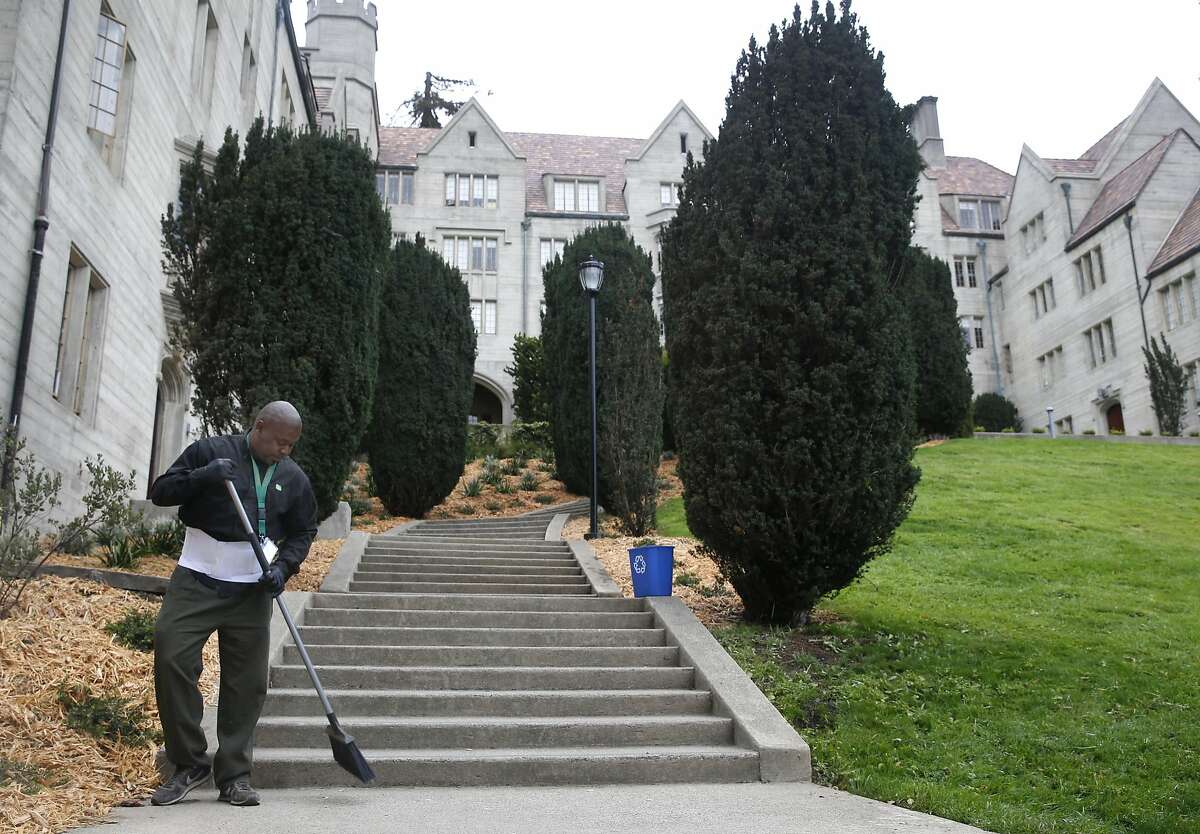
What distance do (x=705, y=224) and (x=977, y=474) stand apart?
35.7ft

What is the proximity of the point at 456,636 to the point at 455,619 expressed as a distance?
434 mm

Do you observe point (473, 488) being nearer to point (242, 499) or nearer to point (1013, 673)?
point (1013, 673)

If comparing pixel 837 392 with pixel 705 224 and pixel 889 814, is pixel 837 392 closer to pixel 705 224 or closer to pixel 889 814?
pixel 705 224

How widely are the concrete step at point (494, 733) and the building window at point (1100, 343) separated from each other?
30397 mm

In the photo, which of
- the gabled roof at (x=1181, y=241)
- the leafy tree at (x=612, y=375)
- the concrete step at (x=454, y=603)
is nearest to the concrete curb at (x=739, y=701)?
the concrete step at (x=454, y=603)

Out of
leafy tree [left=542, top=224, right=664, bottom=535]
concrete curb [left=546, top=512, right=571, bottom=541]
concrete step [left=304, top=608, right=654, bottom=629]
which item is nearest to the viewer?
concrete step [left=304, top=608, right=654, bottom=629]

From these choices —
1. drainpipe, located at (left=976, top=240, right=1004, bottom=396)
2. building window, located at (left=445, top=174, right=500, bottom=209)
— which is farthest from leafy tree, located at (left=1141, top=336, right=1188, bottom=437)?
building window, located at (left=445, top=174, right=500, bottom=209)

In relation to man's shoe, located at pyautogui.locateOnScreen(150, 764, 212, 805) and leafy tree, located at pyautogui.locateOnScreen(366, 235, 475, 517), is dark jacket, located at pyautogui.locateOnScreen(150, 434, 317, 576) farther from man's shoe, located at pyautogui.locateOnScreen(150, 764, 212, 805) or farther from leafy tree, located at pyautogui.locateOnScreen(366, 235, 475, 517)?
leafy tree, located at pyautogui.locateOnScreen(366, 235, 475, 517)

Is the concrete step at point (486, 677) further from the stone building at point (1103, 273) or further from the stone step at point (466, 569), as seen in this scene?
the stone building at point (1103, 273)

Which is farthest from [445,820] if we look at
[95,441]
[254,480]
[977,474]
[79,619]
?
[977,474]

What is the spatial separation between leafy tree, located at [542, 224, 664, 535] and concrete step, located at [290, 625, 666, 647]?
6030 mm

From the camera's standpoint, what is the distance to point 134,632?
6.46 meters

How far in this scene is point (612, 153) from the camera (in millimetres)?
40406

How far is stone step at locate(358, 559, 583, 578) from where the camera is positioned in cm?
1055
